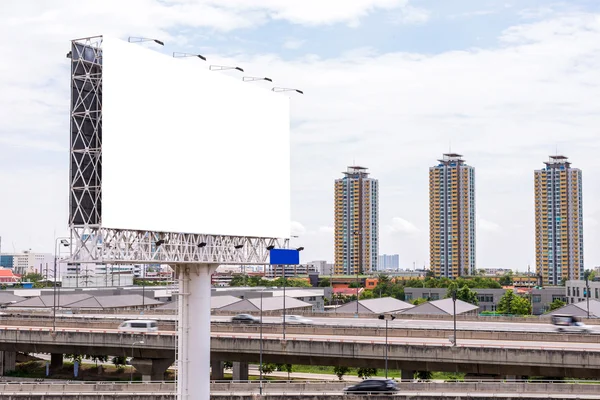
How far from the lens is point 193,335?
126ft

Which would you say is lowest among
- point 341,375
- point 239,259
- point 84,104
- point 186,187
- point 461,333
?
point 341,375

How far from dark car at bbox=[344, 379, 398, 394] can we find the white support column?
14.8 m

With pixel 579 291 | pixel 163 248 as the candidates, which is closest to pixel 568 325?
pixel 163 248

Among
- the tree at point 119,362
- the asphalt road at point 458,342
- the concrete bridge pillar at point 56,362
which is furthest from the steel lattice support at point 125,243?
the concrete bridge pillar at point 56,362

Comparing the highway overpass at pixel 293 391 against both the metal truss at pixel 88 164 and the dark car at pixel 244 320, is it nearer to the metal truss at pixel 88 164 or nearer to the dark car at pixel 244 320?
the metal truss at pixel 88 164

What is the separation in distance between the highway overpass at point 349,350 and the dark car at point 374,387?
236 inches

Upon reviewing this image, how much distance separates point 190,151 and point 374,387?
22.0 meters

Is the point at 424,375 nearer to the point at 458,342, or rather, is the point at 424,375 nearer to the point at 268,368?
the point at 458,342

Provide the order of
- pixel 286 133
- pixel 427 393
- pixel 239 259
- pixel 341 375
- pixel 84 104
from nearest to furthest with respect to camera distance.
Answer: pixel 84 104, pixel 239 259, pixel 286 133, pixel 427 393, pixel 341 375

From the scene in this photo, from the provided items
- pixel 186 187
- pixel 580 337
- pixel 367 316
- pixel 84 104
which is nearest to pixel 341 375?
pixel 367 316

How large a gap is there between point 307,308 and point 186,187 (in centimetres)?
7671

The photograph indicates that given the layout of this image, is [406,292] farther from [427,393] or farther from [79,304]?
[427,393]

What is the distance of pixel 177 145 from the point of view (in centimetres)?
3812

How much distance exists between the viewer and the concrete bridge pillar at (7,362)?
84.6 m
